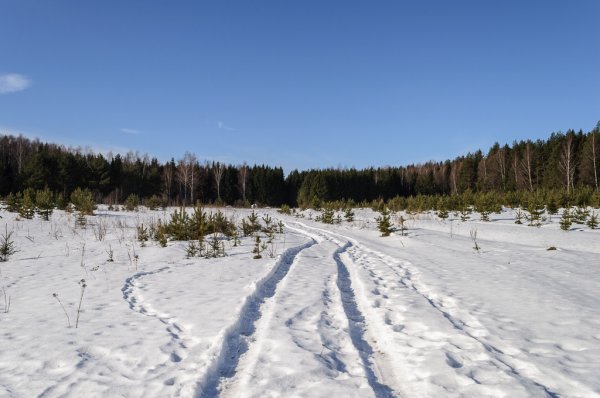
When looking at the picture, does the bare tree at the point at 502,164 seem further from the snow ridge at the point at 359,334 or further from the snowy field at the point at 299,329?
the snow ridge at the point at 359,334

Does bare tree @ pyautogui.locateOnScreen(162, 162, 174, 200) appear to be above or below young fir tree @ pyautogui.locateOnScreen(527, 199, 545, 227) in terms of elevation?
above

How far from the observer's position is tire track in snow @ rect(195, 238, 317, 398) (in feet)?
9.78

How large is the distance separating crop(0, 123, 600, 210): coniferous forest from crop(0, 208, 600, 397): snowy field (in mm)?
21209

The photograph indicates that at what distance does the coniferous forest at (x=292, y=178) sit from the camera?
1660 inches

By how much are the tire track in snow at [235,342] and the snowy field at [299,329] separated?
0.02 metres

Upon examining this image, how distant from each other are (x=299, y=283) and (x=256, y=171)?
58551mm

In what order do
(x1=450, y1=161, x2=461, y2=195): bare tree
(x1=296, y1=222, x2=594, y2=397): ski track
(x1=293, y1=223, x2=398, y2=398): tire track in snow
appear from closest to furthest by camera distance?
(x1=293, y1=223, x2=398, y2=398): tire track in snow → (x1=296, y1=222, x2=594, y2=397): ski track → (x1=450, y1=161, x2=461, y2=195): bare tree

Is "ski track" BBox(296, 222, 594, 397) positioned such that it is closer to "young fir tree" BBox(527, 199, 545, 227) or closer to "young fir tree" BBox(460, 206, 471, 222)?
"young fir tree" BBox(527, 199, 545, 227)

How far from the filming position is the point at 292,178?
229 ft

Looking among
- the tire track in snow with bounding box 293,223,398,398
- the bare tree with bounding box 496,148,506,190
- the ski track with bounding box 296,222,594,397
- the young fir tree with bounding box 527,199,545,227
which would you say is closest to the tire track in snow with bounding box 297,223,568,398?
the ski track with bounding box 296,222,594,397

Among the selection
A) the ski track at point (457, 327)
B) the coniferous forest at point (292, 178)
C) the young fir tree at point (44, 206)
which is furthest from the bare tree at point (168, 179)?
the ski track at point (457, 327)

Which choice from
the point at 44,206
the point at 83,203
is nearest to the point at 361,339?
the point at 44,206

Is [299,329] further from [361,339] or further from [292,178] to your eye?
[292,178]

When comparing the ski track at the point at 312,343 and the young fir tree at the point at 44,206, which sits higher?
the young fir tree at the point at 44,206
